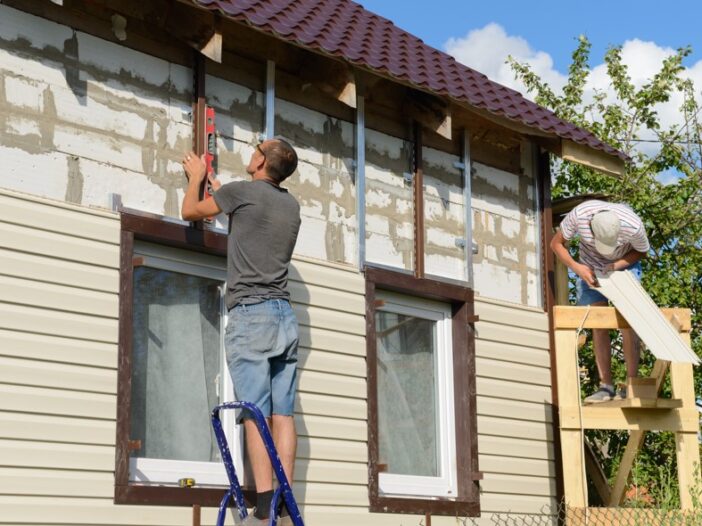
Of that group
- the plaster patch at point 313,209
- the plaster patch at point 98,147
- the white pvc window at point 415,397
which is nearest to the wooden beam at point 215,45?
the plaster patch at point 98,147

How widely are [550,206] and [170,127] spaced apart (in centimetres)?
430

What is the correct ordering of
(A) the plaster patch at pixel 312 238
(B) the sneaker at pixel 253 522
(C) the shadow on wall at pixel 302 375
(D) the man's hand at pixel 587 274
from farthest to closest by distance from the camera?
(D) the man's hand at pixel 587 274, (A) the plaster patch at pixel 312 238, (C) the shadow on wall at pixel 302 375, (B) the sneaker at pixel 253 522

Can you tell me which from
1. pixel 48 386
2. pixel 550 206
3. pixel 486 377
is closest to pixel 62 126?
pixel 48 386

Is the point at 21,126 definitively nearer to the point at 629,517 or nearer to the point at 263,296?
the point at 263,296

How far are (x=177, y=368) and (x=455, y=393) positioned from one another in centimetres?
283

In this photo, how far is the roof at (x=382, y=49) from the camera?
8383 mm

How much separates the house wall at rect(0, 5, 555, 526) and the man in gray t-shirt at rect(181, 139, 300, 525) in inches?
29.8

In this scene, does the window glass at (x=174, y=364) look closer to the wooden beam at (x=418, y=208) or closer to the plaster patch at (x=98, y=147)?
the plaster patch at (x=98, y=147)

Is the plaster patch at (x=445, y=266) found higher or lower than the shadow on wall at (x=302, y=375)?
higher

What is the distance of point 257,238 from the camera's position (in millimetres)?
7188

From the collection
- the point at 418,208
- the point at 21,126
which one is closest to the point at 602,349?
the point at 418,208

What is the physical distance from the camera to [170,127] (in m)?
7.97

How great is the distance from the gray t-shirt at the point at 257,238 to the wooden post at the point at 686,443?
344 centimetres

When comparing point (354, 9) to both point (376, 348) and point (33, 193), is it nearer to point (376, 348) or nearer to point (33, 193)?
point (376, 348)
